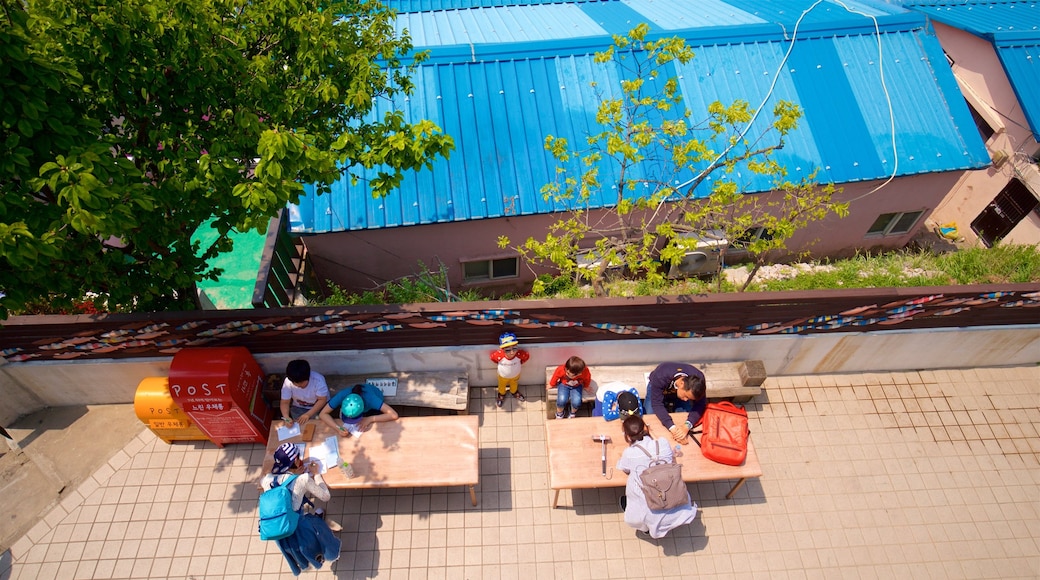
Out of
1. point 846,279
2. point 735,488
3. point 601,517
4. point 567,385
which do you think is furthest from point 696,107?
point 601,517

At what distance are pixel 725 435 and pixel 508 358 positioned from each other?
281 centimetres

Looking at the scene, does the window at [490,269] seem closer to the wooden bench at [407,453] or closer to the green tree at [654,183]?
the green tree at [654,183]

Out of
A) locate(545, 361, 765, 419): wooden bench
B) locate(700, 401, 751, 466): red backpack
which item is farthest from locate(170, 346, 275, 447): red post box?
locate(700, 401, 751, 466): red backpack

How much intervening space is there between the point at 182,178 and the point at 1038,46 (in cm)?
1483

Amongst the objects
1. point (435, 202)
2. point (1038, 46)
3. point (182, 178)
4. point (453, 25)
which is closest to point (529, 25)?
point (453, 25)

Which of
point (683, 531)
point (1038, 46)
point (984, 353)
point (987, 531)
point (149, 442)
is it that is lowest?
point (149, 442)

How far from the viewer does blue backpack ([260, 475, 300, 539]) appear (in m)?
5.48

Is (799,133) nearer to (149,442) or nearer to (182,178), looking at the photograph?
(182,178)

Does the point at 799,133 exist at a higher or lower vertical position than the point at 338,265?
higher

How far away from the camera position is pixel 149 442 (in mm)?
7582

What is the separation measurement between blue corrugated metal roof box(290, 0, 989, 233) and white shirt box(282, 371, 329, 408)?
2.94 m

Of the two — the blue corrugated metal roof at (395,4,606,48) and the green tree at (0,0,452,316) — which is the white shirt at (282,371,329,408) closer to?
the green tree at (0,0,452,316)

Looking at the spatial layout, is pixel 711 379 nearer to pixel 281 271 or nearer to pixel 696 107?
pixel 696 107

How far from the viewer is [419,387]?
7.59m
